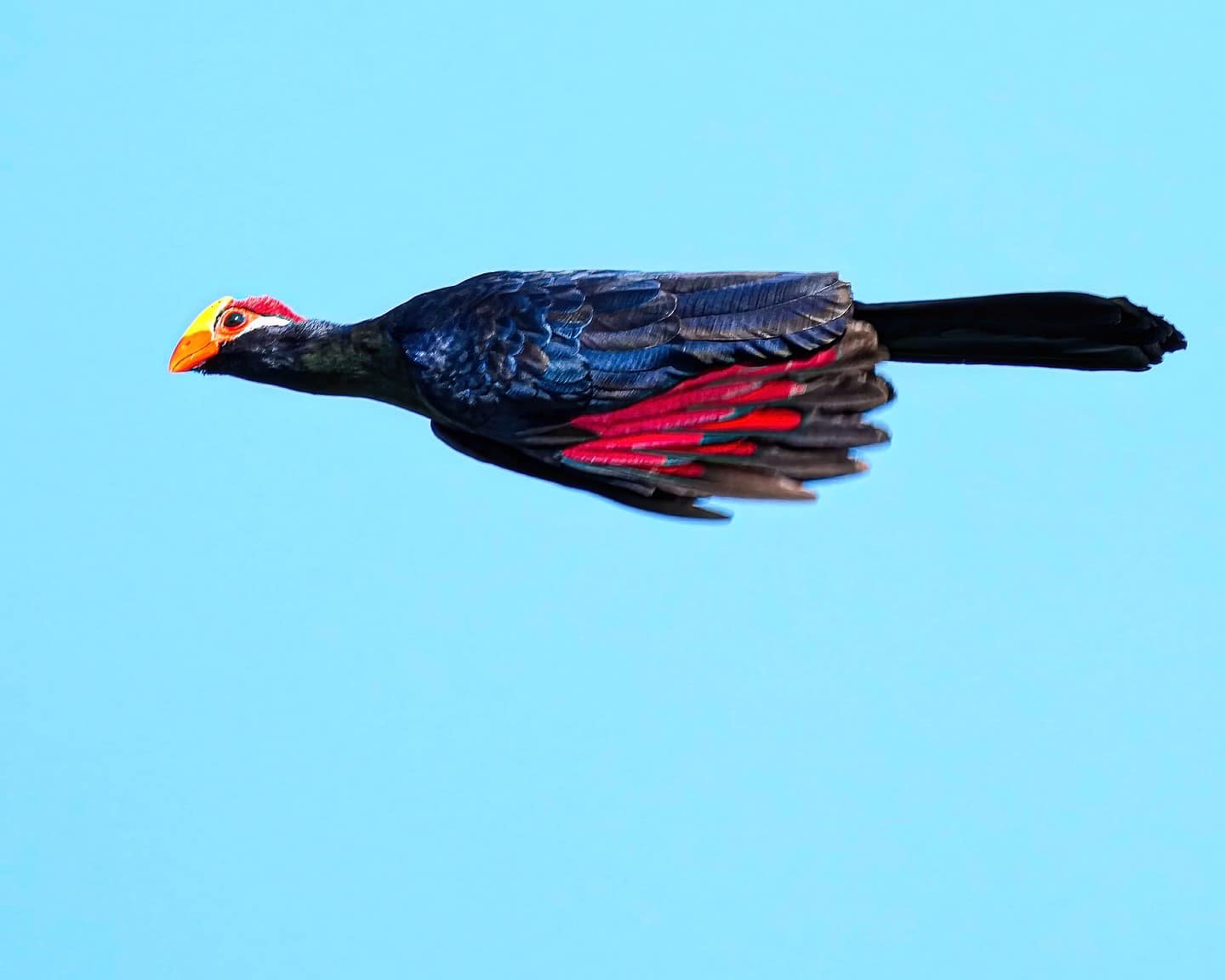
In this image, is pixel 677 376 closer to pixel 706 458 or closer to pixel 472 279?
pixel 706 458

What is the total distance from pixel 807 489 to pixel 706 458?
0.66 feet

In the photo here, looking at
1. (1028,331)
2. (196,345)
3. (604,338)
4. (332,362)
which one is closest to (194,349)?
(196,345)

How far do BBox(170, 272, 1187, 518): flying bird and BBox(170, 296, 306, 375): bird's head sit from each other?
344 mm

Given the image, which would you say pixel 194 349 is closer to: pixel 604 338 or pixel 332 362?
pixel 332 362

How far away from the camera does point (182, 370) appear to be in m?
3.37

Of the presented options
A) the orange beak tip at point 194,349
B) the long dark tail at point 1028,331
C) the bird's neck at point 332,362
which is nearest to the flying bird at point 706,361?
the long dark tail at point 1028,331

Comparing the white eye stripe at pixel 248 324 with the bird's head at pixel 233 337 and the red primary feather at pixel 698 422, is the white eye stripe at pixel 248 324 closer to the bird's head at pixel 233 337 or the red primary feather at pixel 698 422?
Result: the bird's head at pixel 233 337

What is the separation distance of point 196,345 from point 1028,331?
5.34ft

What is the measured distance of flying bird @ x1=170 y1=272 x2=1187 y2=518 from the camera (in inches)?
122

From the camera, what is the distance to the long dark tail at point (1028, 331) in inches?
120

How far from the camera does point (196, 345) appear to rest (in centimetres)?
336

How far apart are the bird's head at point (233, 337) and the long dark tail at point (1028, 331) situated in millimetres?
1173

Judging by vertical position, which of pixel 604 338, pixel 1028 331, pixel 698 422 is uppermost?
pixel 1028 331

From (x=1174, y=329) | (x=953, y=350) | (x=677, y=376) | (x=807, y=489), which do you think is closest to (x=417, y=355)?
(x=677, y=376)
